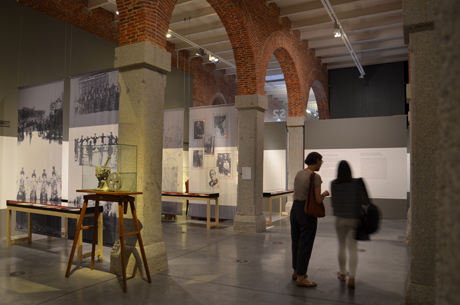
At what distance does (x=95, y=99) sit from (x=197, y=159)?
4.69 metres

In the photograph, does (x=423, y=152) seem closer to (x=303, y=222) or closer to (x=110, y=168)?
(x=303, y=222)

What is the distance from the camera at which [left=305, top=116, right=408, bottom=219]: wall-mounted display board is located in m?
11.8

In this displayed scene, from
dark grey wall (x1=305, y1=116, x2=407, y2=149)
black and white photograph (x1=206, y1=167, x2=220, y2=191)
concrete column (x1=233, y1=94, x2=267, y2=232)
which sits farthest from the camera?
dark grey wall (x1=305, y1=116, x2=407, y2=149)

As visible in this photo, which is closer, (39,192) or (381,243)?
(39,192)

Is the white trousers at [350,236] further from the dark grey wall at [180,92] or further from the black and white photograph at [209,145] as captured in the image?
the dark grey wall at [180,92]

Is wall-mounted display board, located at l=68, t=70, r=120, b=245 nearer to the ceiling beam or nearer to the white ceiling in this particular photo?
the white ceiling

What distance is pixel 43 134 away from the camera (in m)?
7.24

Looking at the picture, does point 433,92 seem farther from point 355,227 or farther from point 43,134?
point 43,134

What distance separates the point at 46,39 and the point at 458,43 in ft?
33.0

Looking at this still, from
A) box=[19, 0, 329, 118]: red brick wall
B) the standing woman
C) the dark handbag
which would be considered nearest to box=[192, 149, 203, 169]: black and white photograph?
box=[19, 0, 329, 118]: red brick wall

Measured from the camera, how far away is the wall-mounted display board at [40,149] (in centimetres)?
702

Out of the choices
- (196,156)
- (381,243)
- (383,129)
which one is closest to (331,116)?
(383,129)

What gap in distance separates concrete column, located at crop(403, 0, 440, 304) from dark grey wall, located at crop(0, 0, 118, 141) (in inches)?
310

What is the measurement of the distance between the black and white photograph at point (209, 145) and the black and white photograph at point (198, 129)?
19 centimetres
